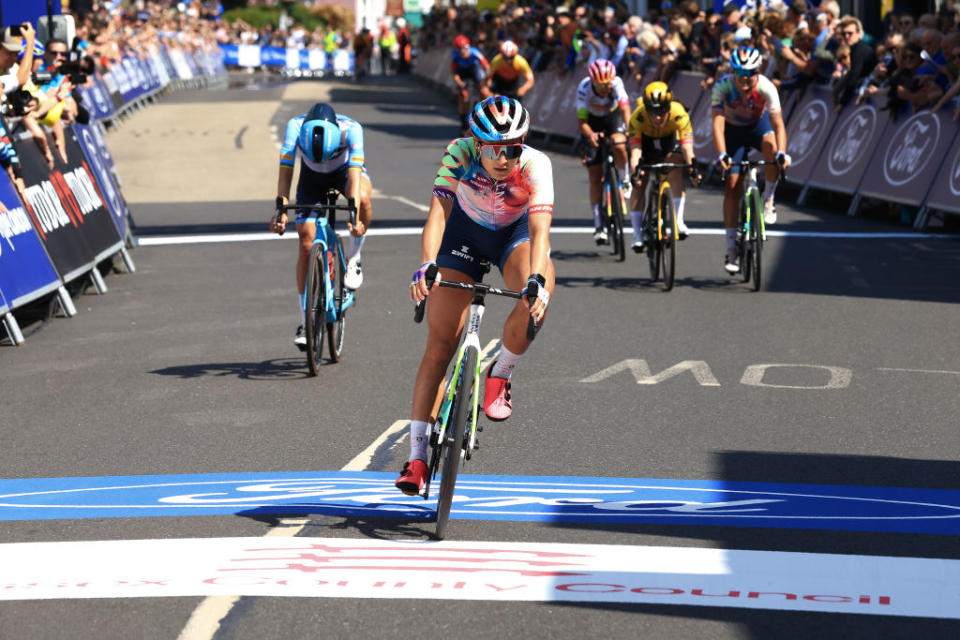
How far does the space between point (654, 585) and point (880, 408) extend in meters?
3.94

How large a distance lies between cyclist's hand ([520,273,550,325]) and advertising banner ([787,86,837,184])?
51.1 feet

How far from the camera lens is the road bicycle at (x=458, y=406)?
643cm

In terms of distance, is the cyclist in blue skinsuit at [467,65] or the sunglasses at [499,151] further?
the cyclist in blue skinsuit at [467,65]

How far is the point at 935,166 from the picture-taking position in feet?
59.9

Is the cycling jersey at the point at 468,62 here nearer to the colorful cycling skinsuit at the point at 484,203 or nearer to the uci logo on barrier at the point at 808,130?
the uci logo on barrier at the point at 808,130

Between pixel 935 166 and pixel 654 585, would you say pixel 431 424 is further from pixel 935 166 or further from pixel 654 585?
pixel 935 166

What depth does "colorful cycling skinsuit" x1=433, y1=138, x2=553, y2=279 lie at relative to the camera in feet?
23.2

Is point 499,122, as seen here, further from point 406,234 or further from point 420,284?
point 406,234

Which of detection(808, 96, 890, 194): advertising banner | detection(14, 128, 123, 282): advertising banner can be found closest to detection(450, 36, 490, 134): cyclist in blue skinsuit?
detection(808, 96, 890, 194): advertising banner

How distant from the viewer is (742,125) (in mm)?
14484

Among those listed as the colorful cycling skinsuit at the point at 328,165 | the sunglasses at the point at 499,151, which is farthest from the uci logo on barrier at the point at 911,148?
the sunglasses at the point at 499,151

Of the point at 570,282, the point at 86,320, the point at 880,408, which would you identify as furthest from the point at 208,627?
the point at 570,282

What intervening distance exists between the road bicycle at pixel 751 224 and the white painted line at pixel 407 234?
148 inches

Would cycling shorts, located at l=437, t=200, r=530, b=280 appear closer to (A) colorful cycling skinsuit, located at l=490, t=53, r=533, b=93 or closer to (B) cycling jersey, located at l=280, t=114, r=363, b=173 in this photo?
(B) cycling jersey, located at l=280, t=114, r=363, b=173
